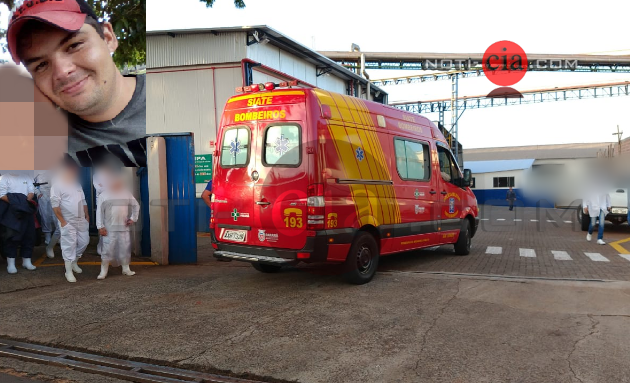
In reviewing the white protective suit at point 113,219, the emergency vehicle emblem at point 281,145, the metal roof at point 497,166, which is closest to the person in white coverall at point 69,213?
the white protective suit at point 113,219

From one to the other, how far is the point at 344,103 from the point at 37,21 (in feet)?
13.8

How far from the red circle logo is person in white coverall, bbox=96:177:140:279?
1401 inches

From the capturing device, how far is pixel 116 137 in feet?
26.5

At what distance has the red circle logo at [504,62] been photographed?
38.0 metres

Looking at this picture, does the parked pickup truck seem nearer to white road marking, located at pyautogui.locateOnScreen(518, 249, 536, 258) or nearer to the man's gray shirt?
white road marking, located at pyautogui.locateOnScreen(518, 249, 536, 258)

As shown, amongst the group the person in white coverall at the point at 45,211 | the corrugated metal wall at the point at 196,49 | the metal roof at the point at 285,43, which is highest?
the metal roof at the point at 285,43

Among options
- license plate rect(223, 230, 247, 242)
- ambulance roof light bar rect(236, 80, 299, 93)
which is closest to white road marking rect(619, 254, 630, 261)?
ambulance roof light bar rect(236, 80, 299, 93)

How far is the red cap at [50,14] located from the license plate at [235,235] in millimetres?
3512

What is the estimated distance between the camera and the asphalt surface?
3.85 metres

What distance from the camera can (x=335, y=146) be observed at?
6250mm

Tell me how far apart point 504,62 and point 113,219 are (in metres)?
38.5

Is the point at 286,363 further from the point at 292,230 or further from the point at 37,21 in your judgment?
the point at 37,21

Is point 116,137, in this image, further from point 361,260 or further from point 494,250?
point 494,250

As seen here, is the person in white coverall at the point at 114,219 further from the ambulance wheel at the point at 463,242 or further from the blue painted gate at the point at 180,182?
the ambulance wheel at the point at 463,242
